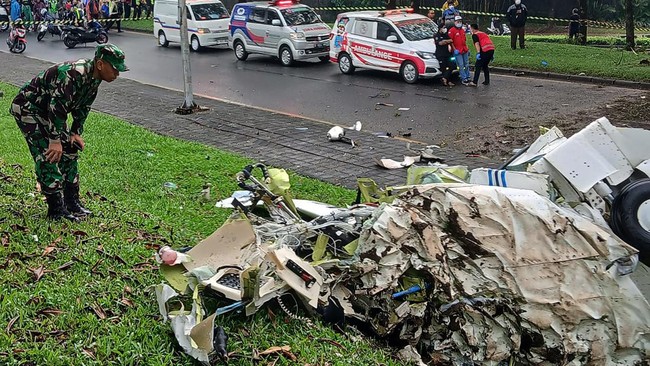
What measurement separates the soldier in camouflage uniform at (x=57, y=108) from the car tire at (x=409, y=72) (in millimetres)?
11446

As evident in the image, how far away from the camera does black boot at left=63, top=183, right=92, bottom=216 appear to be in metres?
6.35

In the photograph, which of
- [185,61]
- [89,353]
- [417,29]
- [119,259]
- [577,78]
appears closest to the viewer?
[89,353]

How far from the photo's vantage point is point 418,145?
417 inches

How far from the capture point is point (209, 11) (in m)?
24.9

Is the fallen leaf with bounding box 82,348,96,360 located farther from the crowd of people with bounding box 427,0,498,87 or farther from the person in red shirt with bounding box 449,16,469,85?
the person in red shirt with bounding box 449,16,469,85

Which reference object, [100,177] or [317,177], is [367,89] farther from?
[100,177]

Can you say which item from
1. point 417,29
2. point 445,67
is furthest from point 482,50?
point 417,29

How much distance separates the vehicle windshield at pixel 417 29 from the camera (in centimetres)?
1711

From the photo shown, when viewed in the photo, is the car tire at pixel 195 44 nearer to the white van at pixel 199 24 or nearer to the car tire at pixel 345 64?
the white van at pixel 199 24

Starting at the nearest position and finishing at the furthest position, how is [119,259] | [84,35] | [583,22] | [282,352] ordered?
[282,352], [119,259], [583,22], [84,35]

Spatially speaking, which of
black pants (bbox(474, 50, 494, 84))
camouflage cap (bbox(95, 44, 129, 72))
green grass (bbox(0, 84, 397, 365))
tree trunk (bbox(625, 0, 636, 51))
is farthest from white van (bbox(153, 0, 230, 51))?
camouflage cap (bbox(95, 44, 129, 72))

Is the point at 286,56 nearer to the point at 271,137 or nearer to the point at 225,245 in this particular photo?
the point at 271,137

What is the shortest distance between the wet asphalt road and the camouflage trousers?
634 cm

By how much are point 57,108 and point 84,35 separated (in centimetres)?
2260
